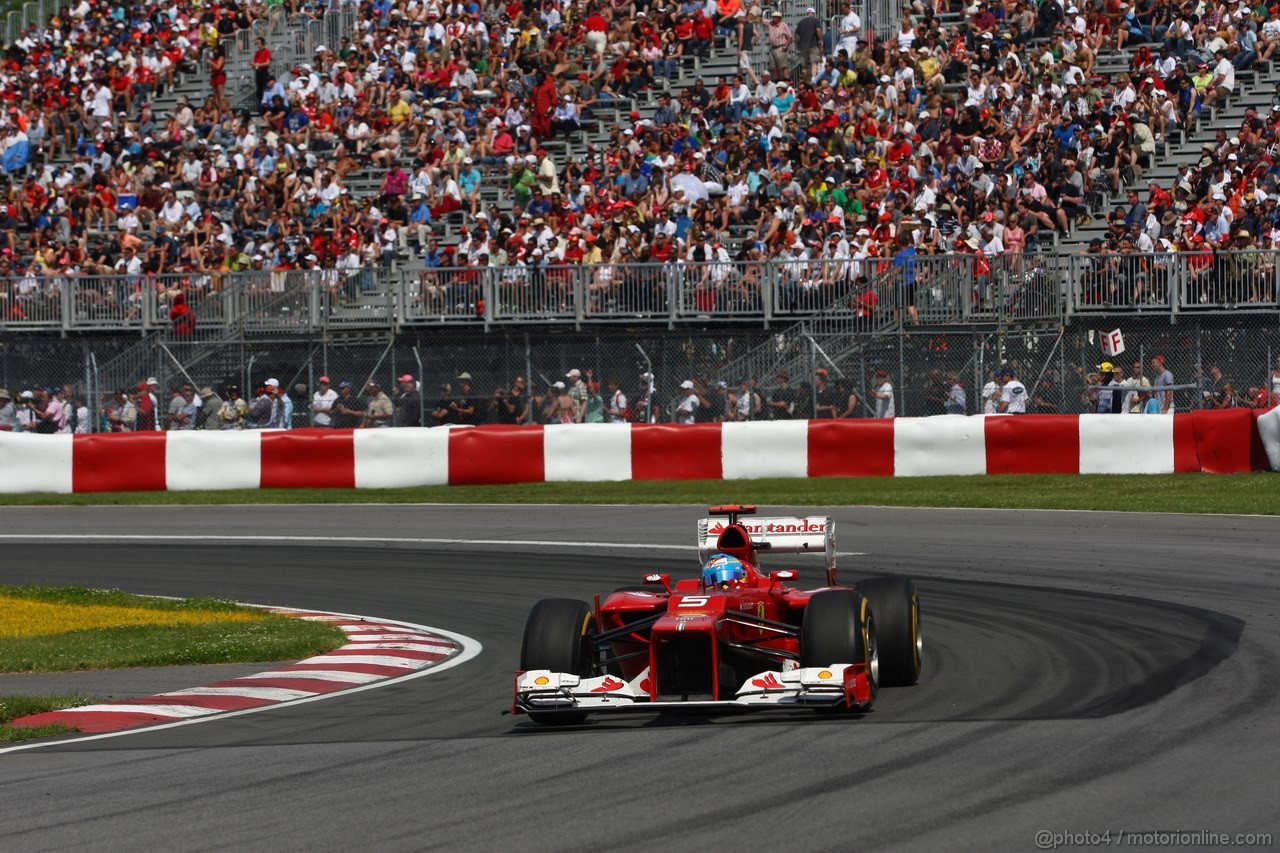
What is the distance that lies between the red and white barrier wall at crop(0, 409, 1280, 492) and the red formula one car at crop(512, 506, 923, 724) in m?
11.7

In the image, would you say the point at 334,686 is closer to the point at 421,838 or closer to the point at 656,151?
the point at 421,838

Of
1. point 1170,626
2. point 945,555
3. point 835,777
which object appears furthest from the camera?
point 945,555

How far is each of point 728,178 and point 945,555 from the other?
1343 centimetres

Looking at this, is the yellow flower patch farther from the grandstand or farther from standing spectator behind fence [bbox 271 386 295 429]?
the grandstand

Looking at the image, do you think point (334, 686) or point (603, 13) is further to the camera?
point (603, 13)

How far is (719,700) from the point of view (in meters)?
8.47

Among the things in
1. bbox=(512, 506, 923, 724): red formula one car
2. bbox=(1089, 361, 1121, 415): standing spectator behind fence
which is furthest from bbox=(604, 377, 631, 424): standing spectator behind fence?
bbox=(512, 506, 923, 724): red formula one car

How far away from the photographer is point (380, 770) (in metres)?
7.32

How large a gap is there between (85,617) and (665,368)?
11.0 metres

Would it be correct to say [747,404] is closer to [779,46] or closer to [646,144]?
[646,144]

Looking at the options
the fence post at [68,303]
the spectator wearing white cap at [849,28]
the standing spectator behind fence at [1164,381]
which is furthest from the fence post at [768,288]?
the fence post at [68,303]

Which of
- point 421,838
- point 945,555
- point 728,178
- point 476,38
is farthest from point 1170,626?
point 476,38

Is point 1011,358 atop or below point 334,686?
atop

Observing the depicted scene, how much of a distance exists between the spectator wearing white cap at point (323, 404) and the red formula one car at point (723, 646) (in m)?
14.9
